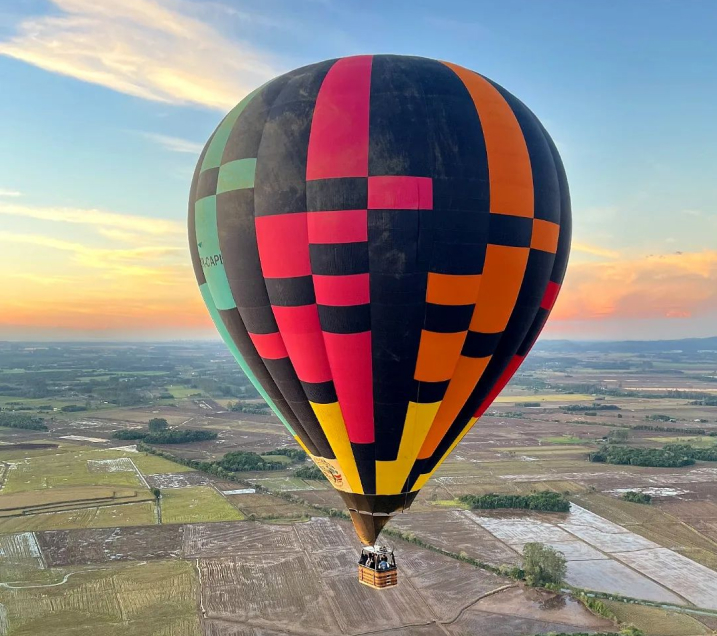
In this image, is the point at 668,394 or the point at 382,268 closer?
the point at 382,268

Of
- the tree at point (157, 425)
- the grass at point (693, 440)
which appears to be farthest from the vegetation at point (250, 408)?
the grass at point (693, 440)

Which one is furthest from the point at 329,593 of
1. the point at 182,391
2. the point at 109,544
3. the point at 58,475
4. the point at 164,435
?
the point at 182,391

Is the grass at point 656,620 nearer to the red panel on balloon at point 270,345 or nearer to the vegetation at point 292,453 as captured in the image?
the red panel on balloon at point 270,345

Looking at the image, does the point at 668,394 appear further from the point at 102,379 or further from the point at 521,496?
the point at 102,379

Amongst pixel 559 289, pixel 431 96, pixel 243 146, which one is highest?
pixel 431 96

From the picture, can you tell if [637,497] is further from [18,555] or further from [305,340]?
[305,340]

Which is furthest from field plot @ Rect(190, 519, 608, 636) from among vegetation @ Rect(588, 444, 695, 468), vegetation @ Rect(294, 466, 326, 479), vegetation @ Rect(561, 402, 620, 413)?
vegetation @ Rect(561, 402, 620, 413)

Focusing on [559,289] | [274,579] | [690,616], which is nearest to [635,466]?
[690,616]
